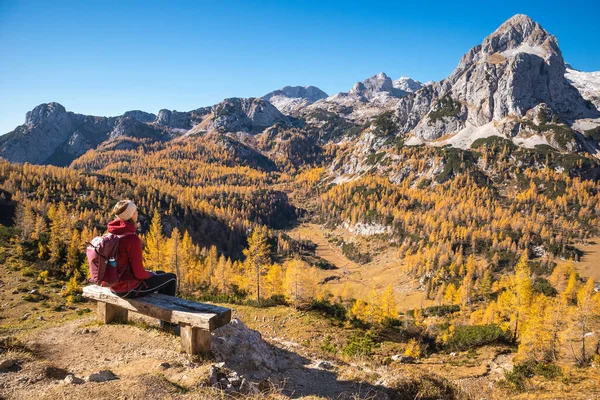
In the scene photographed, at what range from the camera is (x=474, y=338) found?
4353 centimetres

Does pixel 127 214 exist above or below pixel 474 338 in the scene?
above

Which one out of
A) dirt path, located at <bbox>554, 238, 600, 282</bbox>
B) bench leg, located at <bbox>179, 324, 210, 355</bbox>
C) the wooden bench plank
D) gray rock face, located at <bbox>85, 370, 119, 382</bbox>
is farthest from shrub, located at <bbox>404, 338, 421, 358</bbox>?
dirt path, located at <bbox>554, 238, 600, 282</bbox>

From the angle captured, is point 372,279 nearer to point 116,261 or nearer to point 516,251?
point 516,251

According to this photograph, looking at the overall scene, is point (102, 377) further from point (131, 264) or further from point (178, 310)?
point (131, 264)

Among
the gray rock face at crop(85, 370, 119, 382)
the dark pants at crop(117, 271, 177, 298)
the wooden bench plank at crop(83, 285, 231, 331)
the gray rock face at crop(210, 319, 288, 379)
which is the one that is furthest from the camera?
the gray rock face at crop(210, 319, 288, 379)

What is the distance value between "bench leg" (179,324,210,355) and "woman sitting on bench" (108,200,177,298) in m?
1.53

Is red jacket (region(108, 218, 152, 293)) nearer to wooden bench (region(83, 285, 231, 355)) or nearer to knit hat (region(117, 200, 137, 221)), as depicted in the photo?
knit hat (region(117, 200, 137, 221))

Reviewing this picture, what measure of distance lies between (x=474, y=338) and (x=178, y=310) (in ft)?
163

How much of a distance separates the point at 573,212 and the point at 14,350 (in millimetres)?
236285

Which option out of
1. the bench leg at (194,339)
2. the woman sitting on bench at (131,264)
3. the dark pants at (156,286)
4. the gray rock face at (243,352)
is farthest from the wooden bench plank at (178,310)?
the gray rock face at (243,352)

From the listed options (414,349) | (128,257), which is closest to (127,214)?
(128,257)

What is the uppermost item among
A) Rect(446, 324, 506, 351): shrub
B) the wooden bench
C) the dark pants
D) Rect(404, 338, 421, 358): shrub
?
the dark pants

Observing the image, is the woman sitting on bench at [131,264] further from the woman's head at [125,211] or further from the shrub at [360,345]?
the shrub at [360,345]

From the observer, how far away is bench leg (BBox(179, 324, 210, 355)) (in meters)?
8.25
